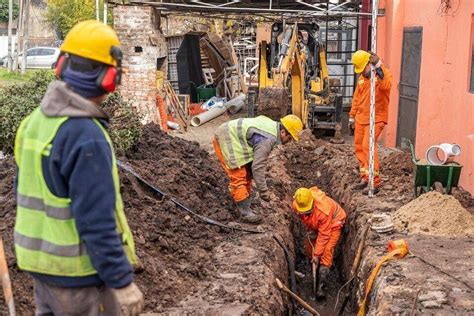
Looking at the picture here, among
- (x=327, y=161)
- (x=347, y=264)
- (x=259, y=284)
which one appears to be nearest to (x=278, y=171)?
(x=327, y=161)

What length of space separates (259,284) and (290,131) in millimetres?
2194

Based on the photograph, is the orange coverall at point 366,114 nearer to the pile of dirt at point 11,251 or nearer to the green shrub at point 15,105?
the green shrub at point 15,105

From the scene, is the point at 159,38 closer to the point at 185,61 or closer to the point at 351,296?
the point at 185,61

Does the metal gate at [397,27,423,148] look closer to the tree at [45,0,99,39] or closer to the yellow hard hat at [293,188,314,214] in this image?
the yellow hard hat at [293,188,314,214]

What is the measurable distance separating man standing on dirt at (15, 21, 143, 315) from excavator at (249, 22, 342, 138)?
1113 centimetres

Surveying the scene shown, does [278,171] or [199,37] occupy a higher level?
[199,37]

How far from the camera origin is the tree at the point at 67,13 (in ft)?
127

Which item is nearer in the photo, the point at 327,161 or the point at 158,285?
the point at 158,285

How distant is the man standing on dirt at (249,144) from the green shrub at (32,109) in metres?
2.03

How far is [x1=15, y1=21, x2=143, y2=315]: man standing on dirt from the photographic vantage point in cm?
316

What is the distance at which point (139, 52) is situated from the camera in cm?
1642

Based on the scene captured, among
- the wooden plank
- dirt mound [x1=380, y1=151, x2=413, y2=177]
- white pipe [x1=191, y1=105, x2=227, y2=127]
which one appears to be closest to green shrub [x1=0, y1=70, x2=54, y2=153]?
dirt mound [x1=380, y1=151, x2=413, y2=177]

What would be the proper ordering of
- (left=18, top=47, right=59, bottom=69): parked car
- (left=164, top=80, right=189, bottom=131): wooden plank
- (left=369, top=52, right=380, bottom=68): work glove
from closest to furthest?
1. (left=369, top=52, right=380, bottom=68): work glove
2. (left=164, top=80, right=189, bottom=131): wooden plank
3. (left=18, top=47, right=59, bottom=69): parked car

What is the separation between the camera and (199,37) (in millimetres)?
26109
